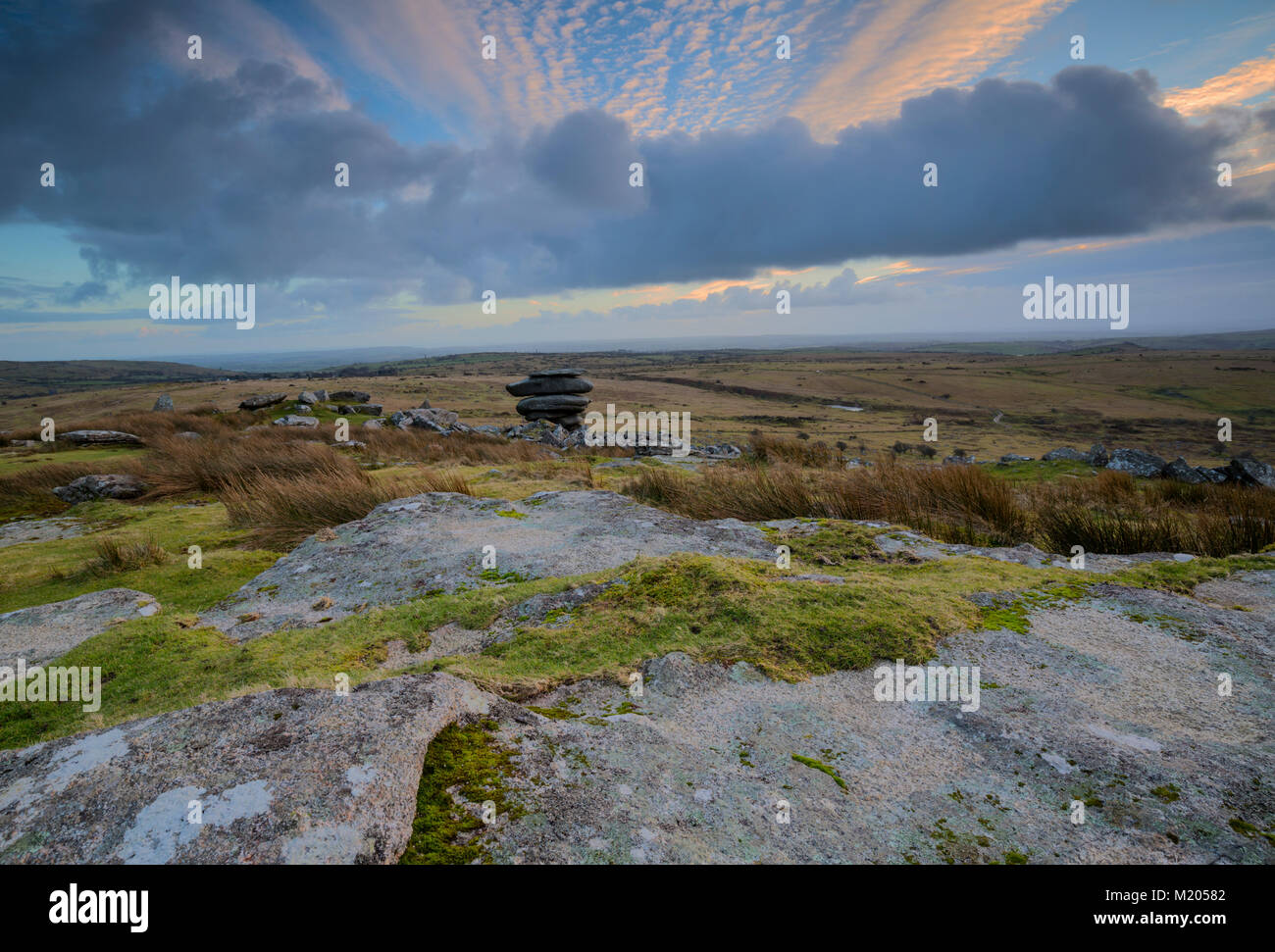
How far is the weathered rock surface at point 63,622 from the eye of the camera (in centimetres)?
428

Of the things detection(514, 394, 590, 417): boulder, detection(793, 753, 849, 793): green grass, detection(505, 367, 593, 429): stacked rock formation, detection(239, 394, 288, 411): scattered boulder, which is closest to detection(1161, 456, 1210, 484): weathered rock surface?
detection(793, 753, 849, 793): green grass

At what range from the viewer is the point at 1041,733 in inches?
113

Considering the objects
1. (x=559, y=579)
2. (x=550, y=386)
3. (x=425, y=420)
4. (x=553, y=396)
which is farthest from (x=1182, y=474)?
(x=425, y=420)

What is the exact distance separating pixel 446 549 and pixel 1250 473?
1535cm

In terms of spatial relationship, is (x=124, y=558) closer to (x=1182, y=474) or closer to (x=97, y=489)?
(x=97, y=489)

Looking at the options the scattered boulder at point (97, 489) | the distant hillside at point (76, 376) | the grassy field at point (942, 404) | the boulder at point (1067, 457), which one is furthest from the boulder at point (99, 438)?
the distant hillside at point (76, 376)

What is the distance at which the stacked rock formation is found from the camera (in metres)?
26.2

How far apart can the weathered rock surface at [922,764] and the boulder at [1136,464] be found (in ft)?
40.1

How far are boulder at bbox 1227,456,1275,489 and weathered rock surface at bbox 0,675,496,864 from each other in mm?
15808

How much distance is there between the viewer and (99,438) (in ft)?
55.1

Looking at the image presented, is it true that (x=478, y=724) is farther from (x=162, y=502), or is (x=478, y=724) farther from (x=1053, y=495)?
(x=162, y=502)
